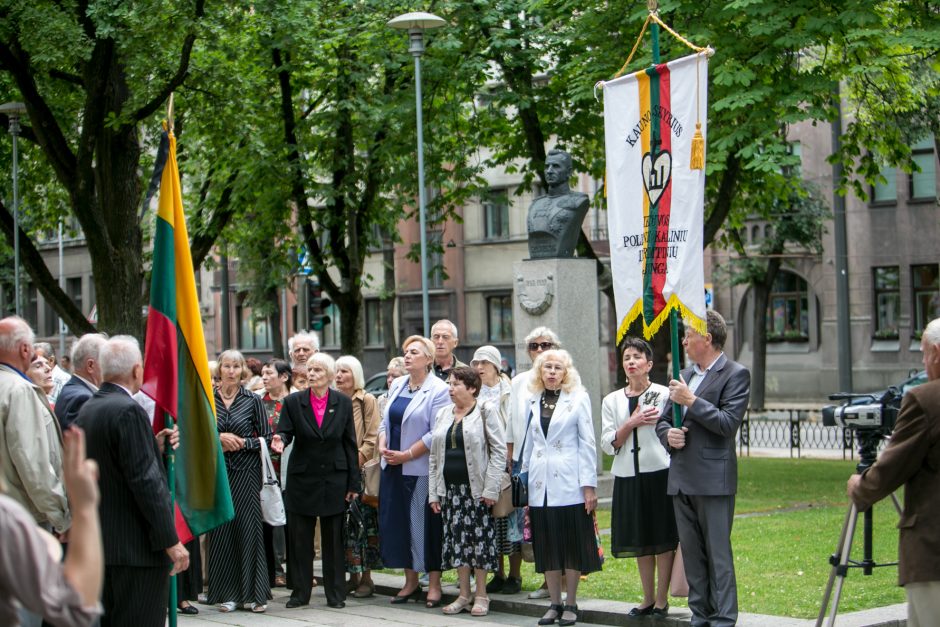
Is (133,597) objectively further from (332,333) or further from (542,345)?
(332,333)

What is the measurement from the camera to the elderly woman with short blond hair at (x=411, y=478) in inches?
445

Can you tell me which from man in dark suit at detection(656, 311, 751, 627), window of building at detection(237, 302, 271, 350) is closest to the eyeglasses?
man in dark suit at detection(656, 311, 751, 627)

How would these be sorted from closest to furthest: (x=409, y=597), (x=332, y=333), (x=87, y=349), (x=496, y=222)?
(x=87, y=349)
(x=409, y=597)
(x=496, y=222)
(x=332, y=333)

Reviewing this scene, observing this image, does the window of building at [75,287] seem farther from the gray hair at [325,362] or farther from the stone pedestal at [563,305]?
the gray hair at [325,362]

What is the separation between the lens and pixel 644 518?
9789 millimetres

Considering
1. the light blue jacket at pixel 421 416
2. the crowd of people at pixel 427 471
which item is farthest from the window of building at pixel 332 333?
the light blue jacket at pixel 421 416

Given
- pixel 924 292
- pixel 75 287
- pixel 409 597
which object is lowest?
pixel 409 597

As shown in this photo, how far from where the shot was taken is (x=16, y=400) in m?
7.50

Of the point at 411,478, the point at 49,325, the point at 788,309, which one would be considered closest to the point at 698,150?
the point at 411,478

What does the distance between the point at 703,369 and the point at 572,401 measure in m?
1.39

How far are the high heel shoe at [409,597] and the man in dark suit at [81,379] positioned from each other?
161 inches

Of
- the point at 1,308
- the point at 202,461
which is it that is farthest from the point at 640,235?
the point at 1,308

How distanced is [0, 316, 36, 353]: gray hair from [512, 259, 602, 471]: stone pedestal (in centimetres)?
882

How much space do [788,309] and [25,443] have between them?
38.6 meters
